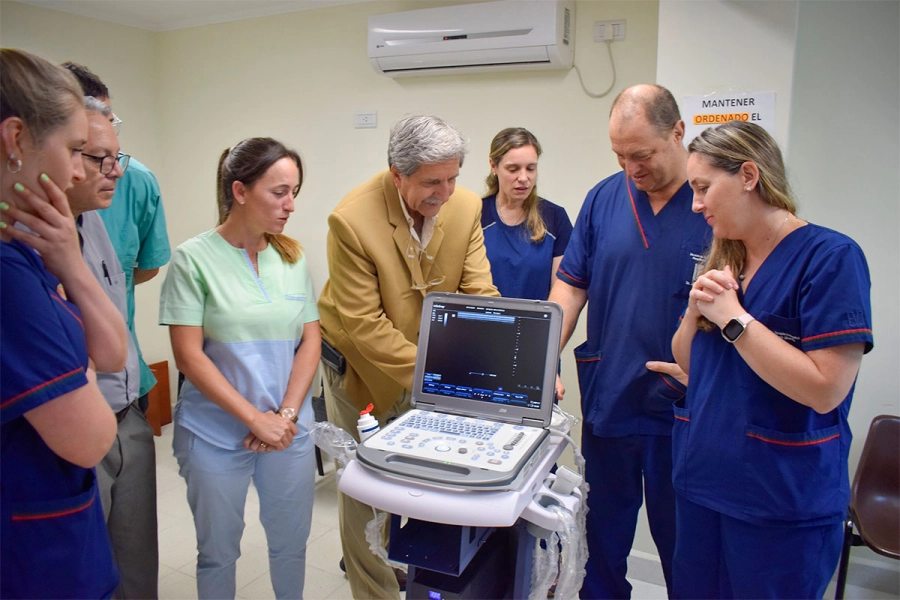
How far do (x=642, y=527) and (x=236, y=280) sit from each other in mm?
1875

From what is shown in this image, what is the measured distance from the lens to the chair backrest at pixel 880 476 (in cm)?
215

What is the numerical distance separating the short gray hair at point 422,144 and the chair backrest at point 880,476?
1763mm

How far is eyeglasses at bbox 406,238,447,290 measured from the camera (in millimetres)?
1782

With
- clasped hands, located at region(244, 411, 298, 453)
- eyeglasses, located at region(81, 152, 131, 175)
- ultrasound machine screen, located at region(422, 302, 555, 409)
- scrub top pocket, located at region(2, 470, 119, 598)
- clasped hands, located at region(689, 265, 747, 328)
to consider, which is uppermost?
eyeglasses, located at region(81, 152, 131, 175)

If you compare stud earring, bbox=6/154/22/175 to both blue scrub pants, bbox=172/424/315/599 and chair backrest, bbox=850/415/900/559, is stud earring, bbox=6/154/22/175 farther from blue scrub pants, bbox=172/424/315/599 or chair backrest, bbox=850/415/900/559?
chair backrest, bbox=850/415/900/559

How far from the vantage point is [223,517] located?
1.70 meters

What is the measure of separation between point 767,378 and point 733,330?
0.37ft

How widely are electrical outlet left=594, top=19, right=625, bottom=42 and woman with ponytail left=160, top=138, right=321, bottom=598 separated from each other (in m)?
1.64

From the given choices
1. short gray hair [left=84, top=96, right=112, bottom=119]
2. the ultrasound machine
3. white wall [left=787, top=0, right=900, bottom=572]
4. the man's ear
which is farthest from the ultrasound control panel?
white wall [left=787, top=0, right=900, bottom=572]

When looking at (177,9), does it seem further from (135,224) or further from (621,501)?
(621,501)

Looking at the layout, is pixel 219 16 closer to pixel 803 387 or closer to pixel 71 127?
pixel 71 127

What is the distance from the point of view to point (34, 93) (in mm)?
898

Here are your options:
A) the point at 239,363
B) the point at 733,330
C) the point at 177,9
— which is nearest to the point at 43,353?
the point at 239,363

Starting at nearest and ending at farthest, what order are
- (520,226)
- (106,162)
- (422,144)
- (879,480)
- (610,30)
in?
(106,162), (422,144), (879,480), (520,226), (610,30)
